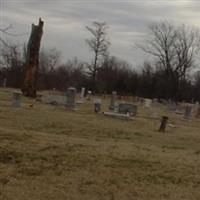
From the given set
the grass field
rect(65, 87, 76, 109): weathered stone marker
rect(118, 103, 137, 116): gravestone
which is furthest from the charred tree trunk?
the grass field

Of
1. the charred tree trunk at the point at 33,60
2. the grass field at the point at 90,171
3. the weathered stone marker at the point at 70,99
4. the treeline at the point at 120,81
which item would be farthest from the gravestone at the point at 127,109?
the treeline at the point at 120,81

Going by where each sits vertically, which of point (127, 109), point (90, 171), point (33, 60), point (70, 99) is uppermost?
point (33, 60)

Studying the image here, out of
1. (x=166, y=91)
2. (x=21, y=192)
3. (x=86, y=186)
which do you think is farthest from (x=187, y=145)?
(x=166, y=91)

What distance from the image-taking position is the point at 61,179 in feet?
26.2

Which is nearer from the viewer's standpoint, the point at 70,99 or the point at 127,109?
the point at 70,99

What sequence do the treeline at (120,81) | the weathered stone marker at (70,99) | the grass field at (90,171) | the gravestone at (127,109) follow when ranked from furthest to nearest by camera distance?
the treeline at (120,81) → the gravestone at (127,109) → the weathered stone marker at (70,99) → the grass field at (90,171)

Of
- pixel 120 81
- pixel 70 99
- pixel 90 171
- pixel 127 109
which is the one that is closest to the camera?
pixel 90 171

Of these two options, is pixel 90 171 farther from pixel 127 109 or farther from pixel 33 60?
pixel 33 60

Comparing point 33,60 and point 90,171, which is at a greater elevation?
point 33,60

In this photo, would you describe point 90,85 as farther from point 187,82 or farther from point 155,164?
point 155,164

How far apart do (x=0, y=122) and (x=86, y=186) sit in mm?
8445

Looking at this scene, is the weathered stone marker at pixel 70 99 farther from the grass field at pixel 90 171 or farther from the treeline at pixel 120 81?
the treeline at pixel 120 81

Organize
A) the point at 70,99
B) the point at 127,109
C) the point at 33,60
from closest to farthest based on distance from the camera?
the point at 70,99, the point at 127,109, the point at 33,60

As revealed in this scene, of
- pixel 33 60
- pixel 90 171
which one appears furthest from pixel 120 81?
pixel 90 171
